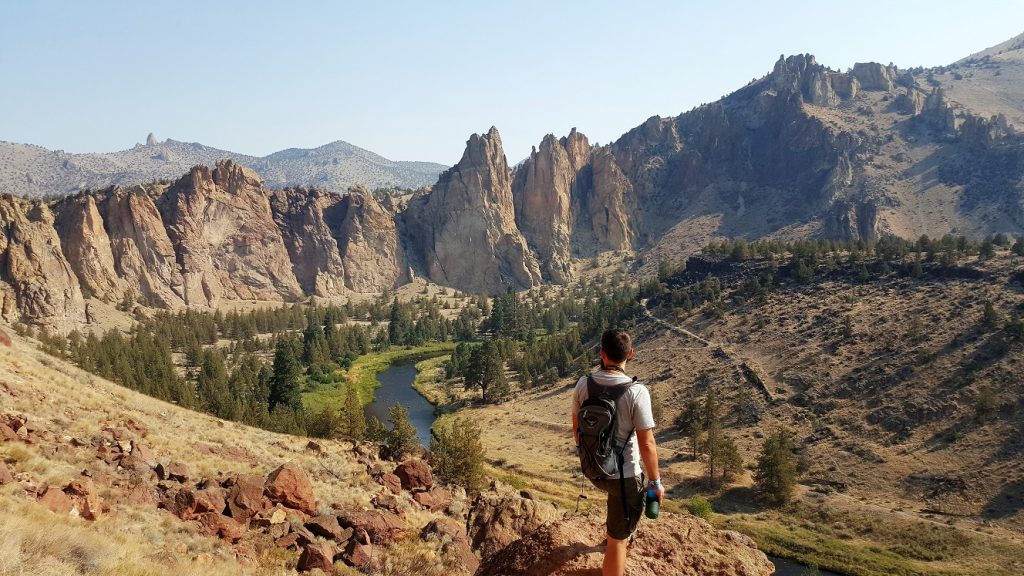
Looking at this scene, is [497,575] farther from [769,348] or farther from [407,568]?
[769,348]

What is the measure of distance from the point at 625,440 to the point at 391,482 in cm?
2110

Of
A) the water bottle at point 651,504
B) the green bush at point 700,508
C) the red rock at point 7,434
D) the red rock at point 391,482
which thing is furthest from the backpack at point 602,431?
the green bush at point 700,508

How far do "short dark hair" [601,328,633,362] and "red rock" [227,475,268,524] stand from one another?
13.8 meters

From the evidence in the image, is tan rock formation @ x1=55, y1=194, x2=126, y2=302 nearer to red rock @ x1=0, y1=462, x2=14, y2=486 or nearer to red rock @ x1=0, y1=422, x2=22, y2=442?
red rock @ x1=0, y1=422, x2=22, y2=442

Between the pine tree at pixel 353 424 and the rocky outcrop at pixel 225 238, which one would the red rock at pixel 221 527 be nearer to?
the pine tree at pixel 353 424

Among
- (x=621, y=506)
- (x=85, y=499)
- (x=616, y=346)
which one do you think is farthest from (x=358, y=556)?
(x=616, y=346)

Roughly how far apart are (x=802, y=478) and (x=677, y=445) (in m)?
13.4

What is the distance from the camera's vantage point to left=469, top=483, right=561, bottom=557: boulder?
54.1ft

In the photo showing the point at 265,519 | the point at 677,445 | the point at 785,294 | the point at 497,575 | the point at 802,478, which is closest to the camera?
the point at 497,575

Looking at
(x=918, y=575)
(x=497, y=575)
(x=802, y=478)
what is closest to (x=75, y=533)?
(x=497, y=575)

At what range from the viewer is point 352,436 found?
4544 centimetres

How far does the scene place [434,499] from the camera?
2538 centimetres

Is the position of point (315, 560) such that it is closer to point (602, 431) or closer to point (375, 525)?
point (375, 525)

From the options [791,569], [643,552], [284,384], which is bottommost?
[791,569]
